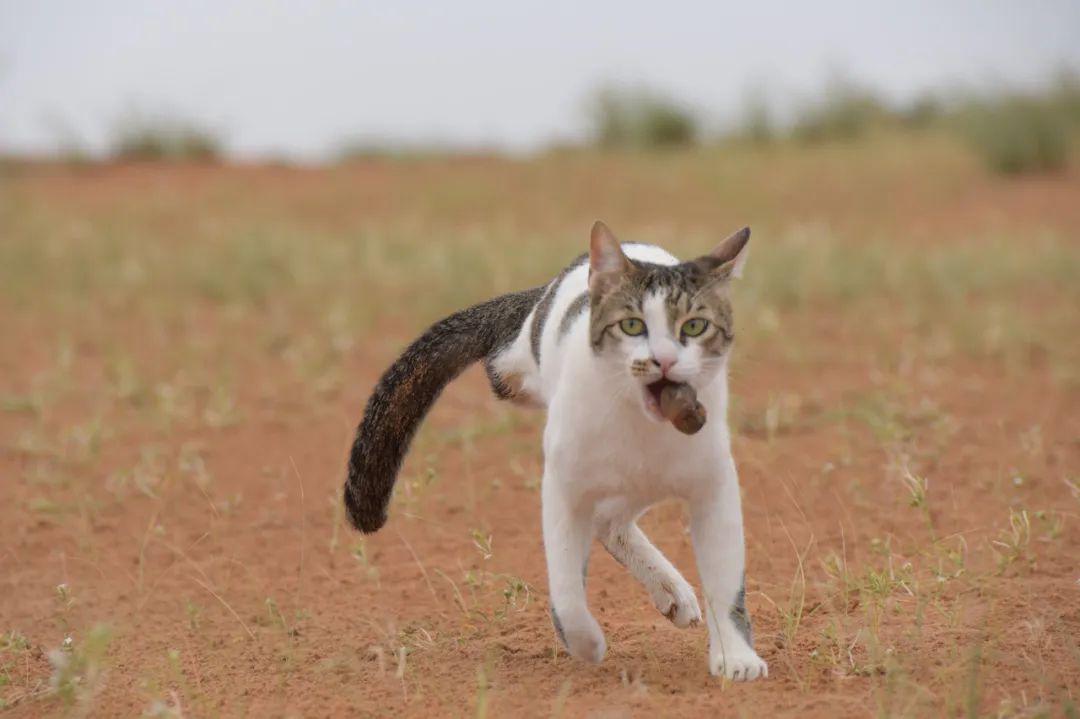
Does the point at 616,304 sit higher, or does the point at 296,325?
the point at 616,304

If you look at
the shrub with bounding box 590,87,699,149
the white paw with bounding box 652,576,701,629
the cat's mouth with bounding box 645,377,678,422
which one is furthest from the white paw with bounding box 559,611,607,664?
the shrub with bounding box 590,87,699,149

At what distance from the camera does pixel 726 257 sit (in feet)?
11.4

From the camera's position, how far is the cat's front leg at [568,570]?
3.49 meters

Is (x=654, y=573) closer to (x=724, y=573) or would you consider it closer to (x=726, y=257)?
(x=724, y=573)

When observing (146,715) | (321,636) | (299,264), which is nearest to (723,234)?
(299,264)

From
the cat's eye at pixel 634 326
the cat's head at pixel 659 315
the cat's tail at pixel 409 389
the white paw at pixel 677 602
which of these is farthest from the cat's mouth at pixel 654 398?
the cat's tail at pixel 409 389

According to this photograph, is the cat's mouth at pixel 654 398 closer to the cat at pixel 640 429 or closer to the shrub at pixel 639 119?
the cat at pixel 640 429

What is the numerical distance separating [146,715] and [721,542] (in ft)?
4.52

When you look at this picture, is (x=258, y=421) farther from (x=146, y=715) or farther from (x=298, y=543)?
(x=146, y=715)

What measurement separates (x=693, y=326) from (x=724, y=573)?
24.3 inches

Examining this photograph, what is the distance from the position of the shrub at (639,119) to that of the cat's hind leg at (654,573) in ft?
46.1

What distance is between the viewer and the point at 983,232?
12750 mm

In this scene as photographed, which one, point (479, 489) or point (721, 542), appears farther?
point (479, 489)

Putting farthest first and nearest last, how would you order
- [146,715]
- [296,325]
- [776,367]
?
[296,325]
[776,367]
[146,715]
